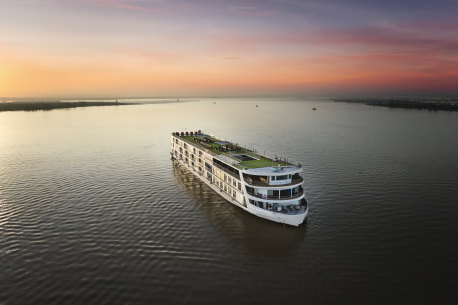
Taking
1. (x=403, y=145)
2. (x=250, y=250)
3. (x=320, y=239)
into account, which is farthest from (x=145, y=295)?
(x=403, y=145)

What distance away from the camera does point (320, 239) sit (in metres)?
39.9

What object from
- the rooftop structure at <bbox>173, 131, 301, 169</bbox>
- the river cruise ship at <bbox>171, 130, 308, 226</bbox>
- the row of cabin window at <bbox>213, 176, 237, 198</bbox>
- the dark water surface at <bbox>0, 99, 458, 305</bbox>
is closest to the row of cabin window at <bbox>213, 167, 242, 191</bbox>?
the river cruise ship at <bbox>171, 130, 308, 226</bbox>

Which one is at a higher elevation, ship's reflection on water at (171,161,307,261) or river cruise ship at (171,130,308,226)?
river cruise ship at (171,130,308,226)

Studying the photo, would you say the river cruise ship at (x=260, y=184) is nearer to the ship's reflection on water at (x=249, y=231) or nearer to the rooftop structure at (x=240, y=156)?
the rooftop structure at (x=240, y=156)

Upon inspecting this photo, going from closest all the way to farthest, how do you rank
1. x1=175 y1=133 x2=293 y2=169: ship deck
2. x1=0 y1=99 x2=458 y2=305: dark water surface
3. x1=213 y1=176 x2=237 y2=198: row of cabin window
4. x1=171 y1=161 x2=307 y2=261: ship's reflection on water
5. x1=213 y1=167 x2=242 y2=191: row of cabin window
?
1. x1=0 y1=99 x2=458 y2=305: dark water surface
2. x1=171 y1=161 x2=307 y2=261: ship's reflection on water
3. x1=213 y1=167 x2=242 y2=191: row of cabin window
4. x1=213 y1=176 x2=237 y2=198: row of cabin window
5. x1=175 y1=133 x2=293 y2=169: ship deck

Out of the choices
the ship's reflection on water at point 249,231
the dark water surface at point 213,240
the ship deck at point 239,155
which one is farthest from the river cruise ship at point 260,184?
the dark water surface at point 213,240

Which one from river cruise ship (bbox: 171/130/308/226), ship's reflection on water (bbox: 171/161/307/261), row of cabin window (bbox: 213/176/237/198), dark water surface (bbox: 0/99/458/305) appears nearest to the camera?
dark water surface (bbox: 0/99/458/305)

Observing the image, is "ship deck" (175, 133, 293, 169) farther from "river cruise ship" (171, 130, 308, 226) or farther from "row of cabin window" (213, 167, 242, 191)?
"row of cabin window" (213, 167, 242, 191)

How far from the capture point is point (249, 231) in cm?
4253

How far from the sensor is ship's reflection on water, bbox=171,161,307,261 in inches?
1487

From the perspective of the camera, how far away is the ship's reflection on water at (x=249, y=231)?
37.8 m

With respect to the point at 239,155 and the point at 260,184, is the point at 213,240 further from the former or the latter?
the point at 239,155

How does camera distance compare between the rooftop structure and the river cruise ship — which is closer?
the river cruise ship

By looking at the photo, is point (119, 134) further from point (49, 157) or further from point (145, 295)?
point (145, 295)
